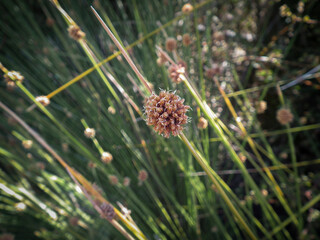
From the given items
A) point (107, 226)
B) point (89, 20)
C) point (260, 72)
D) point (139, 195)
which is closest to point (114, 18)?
point (89, 20)

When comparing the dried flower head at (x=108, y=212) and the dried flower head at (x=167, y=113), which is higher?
the dried flower head at (x=167, y=113)

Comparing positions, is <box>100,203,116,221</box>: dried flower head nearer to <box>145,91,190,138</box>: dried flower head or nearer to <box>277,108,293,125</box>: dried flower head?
<box>145,91,190,138</box>: dried flower head

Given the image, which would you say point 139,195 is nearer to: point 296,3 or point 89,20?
point 89,20

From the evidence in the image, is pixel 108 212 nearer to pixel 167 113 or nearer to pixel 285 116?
pixel 167 113

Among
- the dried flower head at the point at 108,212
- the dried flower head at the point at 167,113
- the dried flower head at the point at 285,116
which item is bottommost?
the dried flower head at the point at 108,212

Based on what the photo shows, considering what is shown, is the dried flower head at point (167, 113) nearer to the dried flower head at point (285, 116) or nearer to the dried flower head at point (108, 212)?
the dried flower head at point (108, 212)

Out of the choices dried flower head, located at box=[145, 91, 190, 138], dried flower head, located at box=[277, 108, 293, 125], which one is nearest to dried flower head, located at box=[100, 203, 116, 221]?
dried flower head, located at box=[145, 91, 190, 138]

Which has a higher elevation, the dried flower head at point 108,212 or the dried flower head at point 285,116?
the dried flower head at point 285,116

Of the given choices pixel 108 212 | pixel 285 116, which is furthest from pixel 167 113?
pixel 285 116

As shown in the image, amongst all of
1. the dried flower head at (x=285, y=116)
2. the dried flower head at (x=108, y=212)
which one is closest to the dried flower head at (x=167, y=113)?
the dried flower head at (x=108, y=212)

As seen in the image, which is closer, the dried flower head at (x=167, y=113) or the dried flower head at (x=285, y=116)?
the dried flower head at (x=167, y=113)
